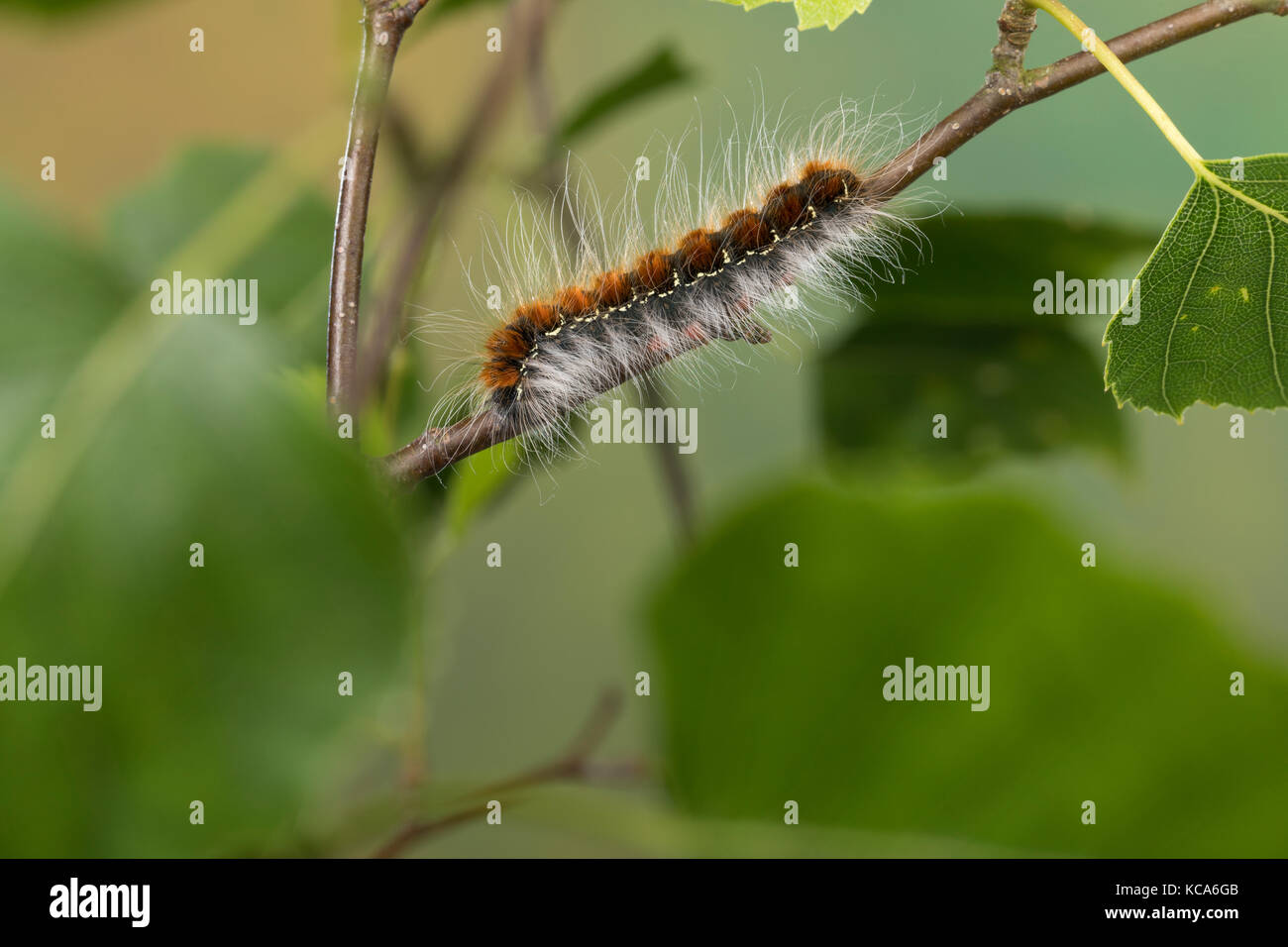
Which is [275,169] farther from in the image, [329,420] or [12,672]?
[12,672]

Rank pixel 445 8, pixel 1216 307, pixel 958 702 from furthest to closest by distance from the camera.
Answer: pixel 445 8 → pixel 1216 307 → pixel 958 702

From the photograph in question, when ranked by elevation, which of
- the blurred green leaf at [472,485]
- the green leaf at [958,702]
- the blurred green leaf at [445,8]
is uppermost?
the blurred green leaf at [445,8]

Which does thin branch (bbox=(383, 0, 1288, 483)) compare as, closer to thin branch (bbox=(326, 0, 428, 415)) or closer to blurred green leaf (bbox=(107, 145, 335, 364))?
thin branch (bbox=(326, 0, 428, 415))

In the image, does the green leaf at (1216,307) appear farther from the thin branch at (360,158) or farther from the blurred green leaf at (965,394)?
the thin branch at (360,158)

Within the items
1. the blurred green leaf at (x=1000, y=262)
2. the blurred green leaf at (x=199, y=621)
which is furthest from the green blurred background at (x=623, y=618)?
the blurred green leaf at (x=1000, y=262)

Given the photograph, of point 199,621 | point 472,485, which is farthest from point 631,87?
point 199,621

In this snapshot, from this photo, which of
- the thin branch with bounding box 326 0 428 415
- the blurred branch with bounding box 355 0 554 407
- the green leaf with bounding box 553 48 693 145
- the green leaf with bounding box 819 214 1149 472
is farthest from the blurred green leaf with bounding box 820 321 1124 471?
the thin branch with bounding box 326 0 428 415

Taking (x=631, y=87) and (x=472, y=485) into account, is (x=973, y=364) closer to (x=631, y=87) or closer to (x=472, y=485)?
(x=631, y=87)
